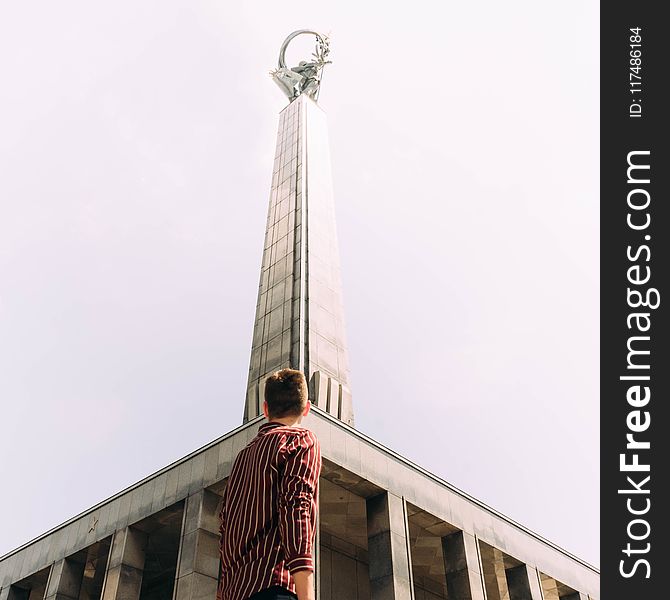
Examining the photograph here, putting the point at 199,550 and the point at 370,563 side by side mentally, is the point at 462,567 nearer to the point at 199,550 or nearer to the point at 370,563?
the point at 370,563

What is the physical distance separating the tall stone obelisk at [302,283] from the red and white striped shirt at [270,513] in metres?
17.7

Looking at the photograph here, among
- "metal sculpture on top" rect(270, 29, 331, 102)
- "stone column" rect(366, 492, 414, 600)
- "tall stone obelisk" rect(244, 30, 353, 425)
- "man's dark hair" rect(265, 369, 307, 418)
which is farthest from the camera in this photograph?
"metal sculpture on top" rect(270, 29, 331, 102)

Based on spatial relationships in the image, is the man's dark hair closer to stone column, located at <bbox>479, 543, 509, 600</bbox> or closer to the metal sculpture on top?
stone column, located at <bbox>479, 543, 509, 600</bbox>

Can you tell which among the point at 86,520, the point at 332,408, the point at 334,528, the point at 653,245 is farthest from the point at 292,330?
the point at 653,245

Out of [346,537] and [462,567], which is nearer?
[462,567]

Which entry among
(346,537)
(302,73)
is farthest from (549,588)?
(302,73)

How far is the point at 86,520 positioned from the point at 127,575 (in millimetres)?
3499

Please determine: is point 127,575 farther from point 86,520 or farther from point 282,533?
point 282,533

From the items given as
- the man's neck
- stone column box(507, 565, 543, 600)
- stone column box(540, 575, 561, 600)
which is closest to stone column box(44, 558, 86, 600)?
stone column box(507, 565, 543, 600)

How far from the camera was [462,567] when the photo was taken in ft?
62.9

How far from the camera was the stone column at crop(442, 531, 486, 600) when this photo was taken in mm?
18781

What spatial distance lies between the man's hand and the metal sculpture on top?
130 feet

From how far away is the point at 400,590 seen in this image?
16.6 m

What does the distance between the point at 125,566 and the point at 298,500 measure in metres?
16.6
